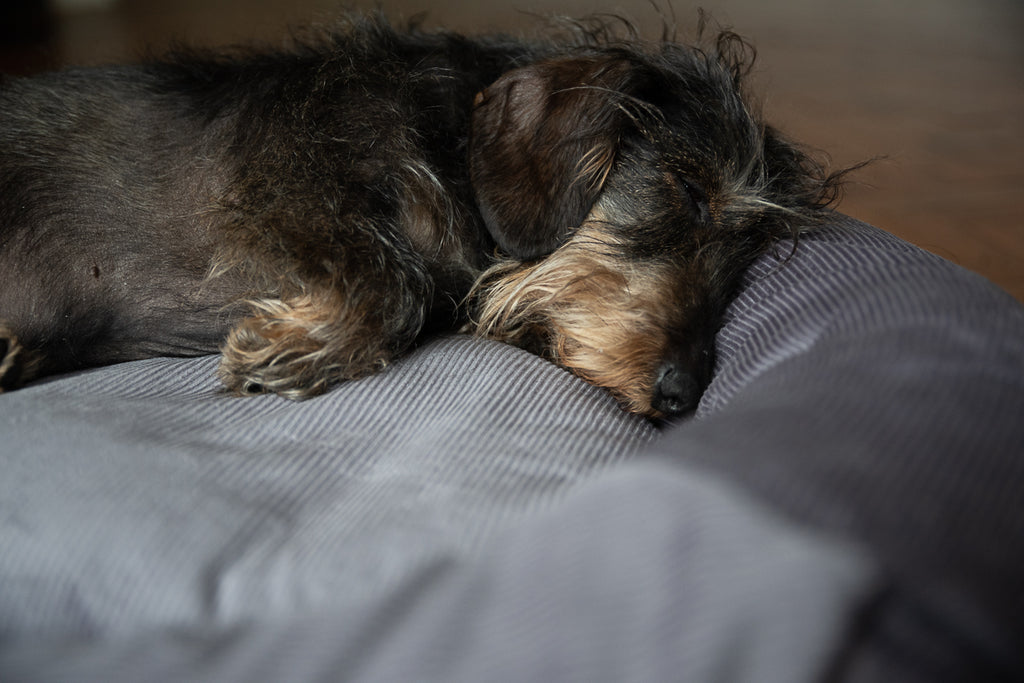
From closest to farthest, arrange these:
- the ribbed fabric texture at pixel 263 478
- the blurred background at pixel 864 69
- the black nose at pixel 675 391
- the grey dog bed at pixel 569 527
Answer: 1. the grey dog bed at pixel 569 527
2. the ribbed fabric texture at pixel 263 478
3. the black nose at pixel 675 391
4. the blurred background at pixel 864 69

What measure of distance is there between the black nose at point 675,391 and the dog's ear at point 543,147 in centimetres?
41

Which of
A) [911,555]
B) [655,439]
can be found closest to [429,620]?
[911,555]

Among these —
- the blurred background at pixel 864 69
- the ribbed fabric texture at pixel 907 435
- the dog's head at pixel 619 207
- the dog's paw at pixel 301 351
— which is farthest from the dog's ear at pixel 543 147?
the blurred background at pixel 864 69

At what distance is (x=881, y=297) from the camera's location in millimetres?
1390

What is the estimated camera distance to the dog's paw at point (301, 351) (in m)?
1.66

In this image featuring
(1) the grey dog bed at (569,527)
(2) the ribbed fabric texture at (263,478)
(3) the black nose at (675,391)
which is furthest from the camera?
(3) the black nose at (675,391)

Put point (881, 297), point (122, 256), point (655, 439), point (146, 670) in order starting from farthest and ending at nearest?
point (122, 256)
point (655, 439)
point (881, 297)
point (146, 670)

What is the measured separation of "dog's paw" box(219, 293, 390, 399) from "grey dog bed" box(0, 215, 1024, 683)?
0.40 feet

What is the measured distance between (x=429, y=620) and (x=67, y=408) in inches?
35.1

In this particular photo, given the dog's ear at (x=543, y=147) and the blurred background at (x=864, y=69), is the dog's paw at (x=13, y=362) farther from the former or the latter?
the blurred background at (x=864, y=69)

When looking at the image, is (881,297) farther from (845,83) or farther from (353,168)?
(845,83)

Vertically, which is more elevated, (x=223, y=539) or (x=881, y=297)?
(x=881, y=297)

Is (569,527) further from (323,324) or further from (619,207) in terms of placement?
(619,207)

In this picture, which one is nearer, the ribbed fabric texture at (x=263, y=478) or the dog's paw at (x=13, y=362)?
the ribbed fabric texture at (x=263, y=478)
